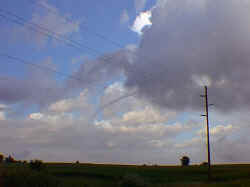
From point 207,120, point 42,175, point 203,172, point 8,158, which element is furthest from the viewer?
point 8,158

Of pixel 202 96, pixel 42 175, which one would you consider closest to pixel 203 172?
pixel 202 96

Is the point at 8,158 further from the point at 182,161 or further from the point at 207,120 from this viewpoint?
the point at 207,120

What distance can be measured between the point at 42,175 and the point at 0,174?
6.87 meters

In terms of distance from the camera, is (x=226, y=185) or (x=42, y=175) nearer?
(x=42, y=175)

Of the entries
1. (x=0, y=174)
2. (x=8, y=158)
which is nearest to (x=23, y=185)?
(x=0, y=174)

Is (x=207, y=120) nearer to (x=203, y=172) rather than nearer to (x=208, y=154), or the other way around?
(x=208, y=154)

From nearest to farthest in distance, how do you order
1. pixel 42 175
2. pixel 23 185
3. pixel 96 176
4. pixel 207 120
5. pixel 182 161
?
pixel 23 185
pixel 42 175
pixel 207 120
pixel 96 176
pixel 182 161

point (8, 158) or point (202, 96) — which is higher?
point (202, 96)

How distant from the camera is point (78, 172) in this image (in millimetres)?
87562

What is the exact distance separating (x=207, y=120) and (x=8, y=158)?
410 feet

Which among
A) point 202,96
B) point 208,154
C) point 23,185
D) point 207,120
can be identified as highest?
point 202,96

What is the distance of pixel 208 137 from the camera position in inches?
2080

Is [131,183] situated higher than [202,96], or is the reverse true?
[202,96]

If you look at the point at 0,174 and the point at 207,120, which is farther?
the point at 207,120
